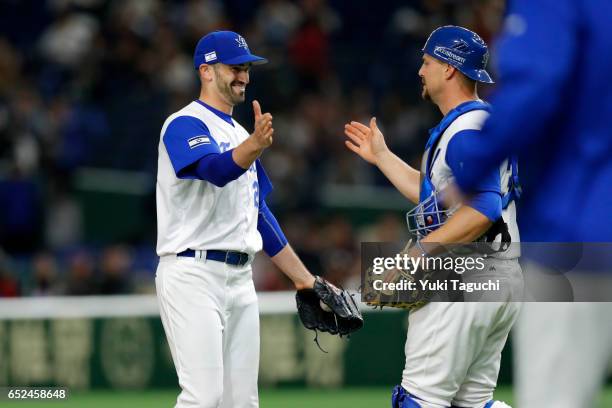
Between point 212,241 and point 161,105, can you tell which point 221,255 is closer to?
point 212,241

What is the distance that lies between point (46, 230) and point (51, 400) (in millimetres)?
3796

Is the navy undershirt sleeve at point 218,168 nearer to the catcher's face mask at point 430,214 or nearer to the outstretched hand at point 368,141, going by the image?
the outstretched hand at point 368,141

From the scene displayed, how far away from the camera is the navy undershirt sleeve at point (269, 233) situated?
595 centimetres

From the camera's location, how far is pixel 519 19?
320 cm

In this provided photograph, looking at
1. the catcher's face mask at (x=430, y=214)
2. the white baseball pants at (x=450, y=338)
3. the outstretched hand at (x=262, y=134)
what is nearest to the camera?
the white baseball pants at (x=450, y=338)

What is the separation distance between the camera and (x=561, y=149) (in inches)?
127

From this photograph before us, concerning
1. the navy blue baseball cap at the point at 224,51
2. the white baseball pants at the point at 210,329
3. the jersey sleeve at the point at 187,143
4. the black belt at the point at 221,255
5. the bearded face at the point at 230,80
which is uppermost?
the navy blue baseball cap at the point at 224,51

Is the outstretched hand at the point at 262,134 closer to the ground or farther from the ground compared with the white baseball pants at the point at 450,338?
farther from the ground

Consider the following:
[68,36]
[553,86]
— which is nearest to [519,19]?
[553,86]

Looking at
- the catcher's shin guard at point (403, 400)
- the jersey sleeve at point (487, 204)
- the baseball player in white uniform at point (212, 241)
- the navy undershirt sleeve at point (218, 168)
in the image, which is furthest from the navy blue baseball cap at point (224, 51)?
the catcher's shin guard at point (403, 400)

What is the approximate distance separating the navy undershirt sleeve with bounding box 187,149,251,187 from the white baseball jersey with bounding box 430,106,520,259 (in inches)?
35.7

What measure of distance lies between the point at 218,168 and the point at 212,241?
1.36 feet

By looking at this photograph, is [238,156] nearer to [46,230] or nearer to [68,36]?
[46,230]

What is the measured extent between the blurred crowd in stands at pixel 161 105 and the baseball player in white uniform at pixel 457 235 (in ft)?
21.4
